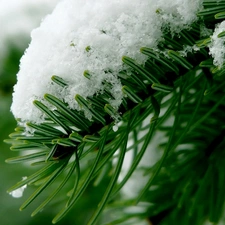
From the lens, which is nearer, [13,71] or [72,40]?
[72,40]

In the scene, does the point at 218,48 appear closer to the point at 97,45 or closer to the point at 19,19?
the point at 97,45

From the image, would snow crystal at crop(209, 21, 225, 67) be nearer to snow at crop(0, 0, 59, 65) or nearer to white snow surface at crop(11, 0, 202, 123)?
white snow surface at crop(11, 0, 202, 123)

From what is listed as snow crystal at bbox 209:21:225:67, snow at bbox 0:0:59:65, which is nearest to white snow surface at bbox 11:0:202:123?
snow crystal at bbox 209:21:225:67

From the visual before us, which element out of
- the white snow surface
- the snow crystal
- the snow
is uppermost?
the snow

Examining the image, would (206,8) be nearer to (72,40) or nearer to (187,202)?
(72,40)

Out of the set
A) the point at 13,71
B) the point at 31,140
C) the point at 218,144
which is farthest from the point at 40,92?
the point at 13,71

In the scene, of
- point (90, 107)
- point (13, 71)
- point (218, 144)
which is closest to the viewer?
point (90, 107)
